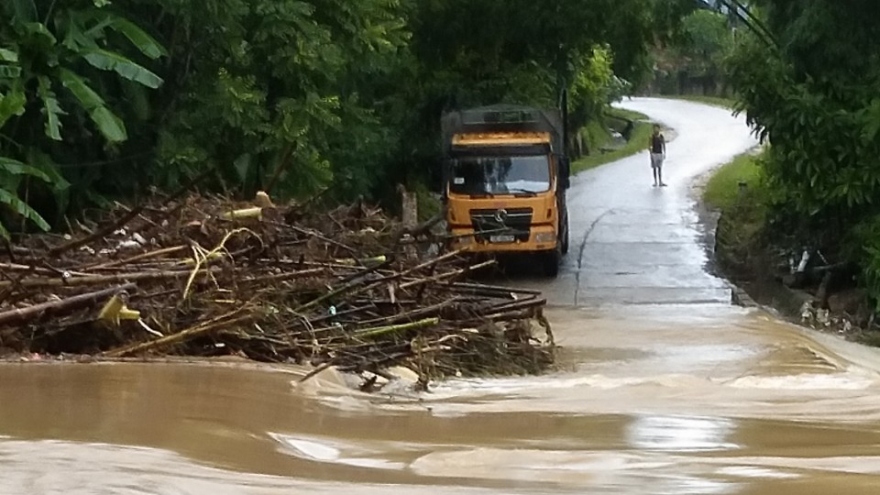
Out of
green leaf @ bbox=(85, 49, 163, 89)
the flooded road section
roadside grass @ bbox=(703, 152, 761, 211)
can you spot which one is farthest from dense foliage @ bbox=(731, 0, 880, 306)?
green leaf @ bbox=(85, 49, 163, 89)

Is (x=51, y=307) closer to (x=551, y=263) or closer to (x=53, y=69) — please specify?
(x=53, y=69)

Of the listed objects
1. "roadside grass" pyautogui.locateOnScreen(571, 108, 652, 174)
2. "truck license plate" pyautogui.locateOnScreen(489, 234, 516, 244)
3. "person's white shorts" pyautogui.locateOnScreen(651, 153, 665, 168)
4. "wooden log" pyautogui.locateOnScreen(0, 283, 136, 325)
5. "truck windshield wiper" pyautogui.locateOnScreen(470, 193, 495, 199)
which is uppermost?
"wooden log" pyautogui.locateOnScreen(0, 283, 136, 325)

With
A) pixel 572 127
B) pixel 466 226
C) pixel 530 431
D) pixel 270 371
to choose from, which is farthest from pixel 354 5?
pixel 572 127

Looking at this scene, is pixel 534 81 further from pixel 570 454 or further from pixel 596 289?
pixel 570 454

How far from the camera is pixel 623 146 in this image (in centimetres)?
5353

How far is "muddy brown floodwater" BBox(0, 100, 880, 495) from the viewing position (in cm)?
533

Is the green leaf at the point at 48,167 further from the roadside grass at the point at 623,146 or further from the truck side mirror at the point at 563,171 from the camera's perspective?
the roadside grass at the point at 623,146

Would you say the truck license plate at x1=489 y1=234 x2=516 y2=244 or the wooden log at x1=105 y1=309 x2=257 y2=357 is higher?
the wooden log at x1=105 y1=309 x2=257 y2=357

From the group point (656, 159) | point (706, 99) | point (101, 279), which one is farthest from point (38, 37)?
point (706, 99)

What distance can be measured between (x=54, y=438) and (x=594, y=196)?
99.1 ft

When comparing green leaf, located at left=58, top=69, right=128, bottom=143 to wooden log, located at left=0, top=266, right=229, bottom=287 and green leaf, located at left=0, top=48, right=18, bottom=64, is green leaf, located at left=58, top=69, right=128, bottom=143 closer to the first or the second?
green leaf, located at left=0, top=48, right=18, bottom=64

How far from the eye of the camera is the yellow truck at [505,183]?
21.9 meters

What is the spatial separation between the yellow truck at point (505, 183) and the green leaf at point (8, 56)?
28.1ft

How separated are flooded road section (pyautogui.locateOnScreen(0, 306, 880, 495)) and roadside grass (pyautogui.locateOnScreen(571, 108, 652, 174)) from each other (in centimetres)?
3446
